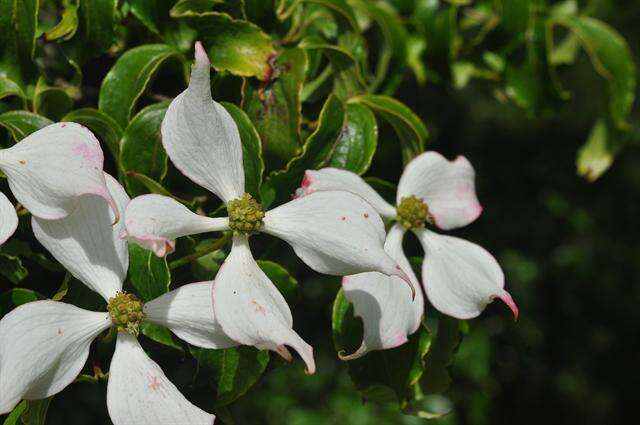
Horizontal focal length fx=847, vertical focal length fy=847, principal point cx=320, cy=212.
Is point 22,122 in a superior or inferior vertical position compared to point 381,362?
superior

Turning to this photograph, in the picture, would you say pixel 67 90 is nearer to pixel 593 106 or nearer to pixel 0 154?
pixel 0 154

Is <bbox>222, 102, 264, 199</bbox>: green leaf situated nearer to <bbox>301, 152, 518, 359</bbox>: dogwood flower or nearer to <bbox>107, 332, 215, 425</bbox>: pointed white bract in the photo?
<bbox>301, 152, 518, 359</bbox>: dogwood flower

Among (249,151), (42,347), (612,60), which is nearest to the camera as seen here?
(42,347)

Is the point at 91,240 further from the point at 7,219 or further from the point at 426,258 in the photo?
the point at 426,258

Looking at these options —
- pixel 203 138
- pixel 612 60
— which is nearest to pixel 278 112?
pixel 203 138

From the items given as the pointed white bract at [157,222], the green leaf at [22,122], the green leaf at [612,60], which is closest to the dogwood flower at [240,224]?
the pointed white bract at [157,222]
